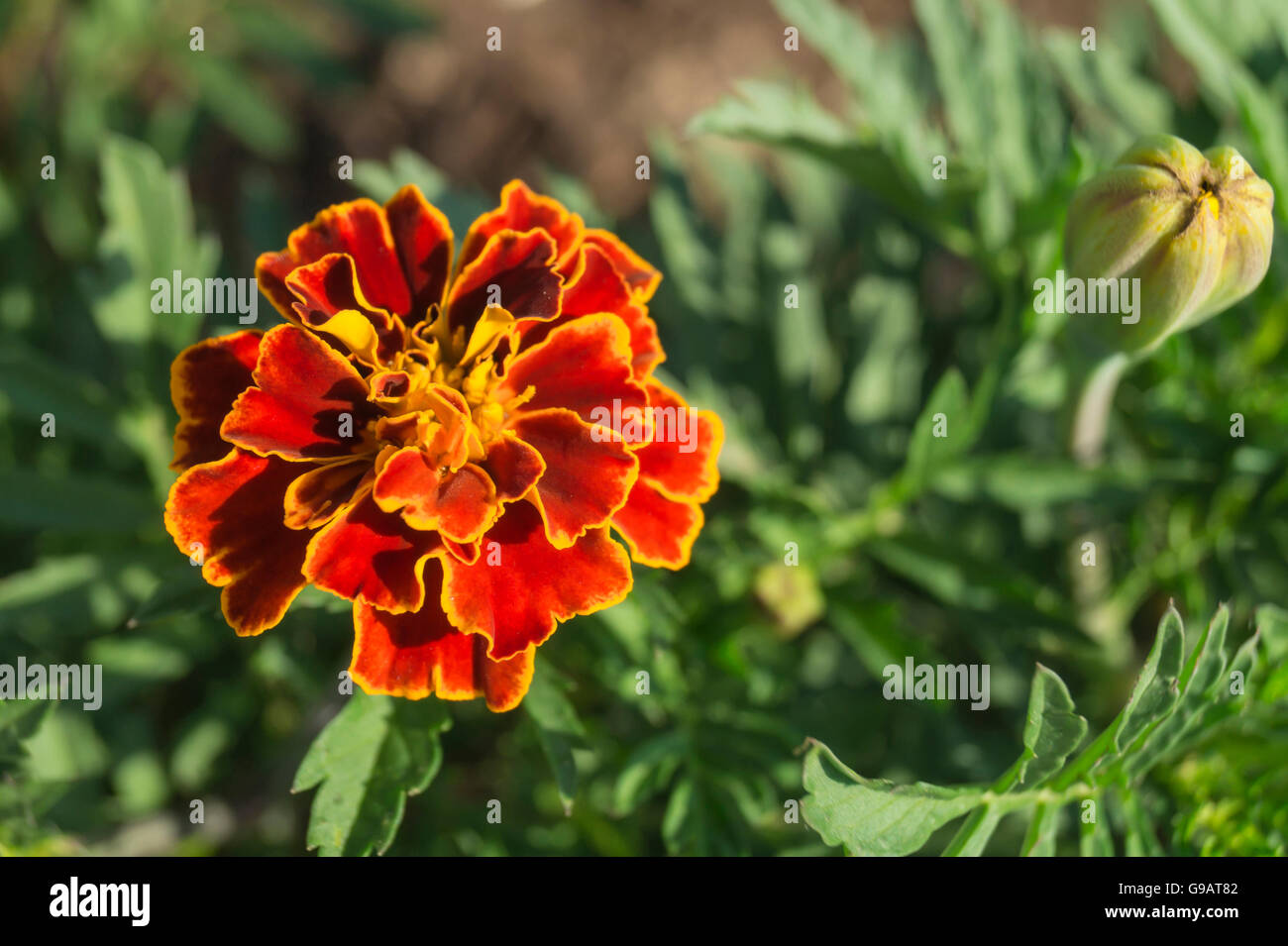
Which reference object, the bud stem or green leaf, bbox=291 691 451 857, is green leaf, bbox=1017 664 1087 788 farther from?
green leaf, bbox=291 691 451 857

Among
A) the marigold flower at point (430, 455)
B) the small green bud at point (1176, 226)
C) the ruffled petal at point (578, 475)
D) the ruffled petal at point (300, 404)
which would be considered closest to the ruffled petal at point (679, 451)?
the marigold flower at point (430, 455)

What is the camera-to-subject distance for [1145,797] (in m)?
1.58

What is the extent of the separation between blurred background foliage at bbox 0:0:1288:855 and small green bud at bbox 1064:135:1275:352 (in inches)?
11.6

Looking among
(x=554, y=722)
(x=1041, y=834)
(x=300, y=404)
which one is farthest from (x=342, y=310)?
(x=1041, y=834)

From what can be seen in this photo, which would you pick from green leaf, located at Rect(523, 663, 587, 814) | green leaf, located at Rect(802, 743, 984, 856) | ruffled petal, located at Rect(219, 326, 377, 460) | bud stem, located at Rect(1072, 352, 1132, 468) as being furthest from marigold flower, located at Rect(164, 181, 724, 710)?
Result: bud stem, located at Rect(1072, 352, 1132, 468)

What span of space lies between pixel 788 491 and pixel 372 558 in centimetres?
79

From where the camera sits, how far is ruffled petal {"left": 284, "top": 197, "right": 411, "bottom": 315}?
1.21 m

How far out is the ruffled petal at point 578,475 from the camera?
3.64 feet

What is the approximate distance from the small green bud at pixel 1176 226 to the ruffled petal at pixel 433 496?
784mm

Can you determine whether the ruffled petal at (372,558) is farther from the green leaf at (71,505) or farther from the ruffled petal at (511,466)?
the green leaf at (71,505)

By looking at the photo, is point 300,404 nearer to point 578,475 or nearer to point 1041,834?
point 578,475
